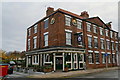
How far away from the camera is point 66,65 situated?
17828 mm

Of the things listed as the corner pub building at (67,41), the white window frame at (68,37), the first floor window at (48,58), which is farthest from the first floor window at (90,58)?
the first floor window at (48,58)

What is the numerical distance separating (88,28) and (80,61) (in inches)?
286

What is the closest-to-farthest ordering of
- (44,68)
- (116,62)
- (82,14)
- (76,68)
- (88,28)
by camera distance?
1. (44,68)
2. (76,68)
3. (88,28)
4. (82,14)
5. (116,62)

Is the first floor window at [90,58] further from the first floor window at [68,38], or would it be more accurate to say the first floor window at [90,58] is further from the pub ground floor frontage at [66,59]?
the first floor window at [68,38]

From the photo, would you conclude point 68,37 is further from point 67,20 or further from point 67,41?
point 67,20

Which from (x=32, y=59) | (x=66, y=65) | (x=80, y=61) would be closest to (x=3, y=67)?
(x=66, y=65)

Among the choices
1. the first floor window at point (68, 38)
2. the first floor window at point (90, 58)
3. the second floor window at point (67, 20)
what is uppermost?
the second floor window at point (67, 20)

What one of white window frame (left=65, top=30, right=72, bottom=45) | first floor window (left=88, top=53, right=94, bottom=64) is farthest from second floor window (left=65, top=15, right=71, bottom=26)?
first floor window (left=88, top=53, right=94, bottom=64)

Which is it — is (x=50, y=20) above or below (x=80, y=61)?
above

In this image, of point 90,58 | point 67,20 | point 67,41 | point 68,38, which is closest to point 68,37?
point 68,38

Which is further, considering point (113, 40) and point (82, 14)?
point (113, 40)

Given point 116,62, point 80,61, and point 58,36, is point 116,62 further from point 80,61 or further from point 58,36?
point 58,36

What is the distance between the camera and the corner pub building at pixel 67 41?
1875 cm

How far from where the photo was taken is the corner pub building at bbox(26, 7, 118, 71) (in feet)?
61.5
